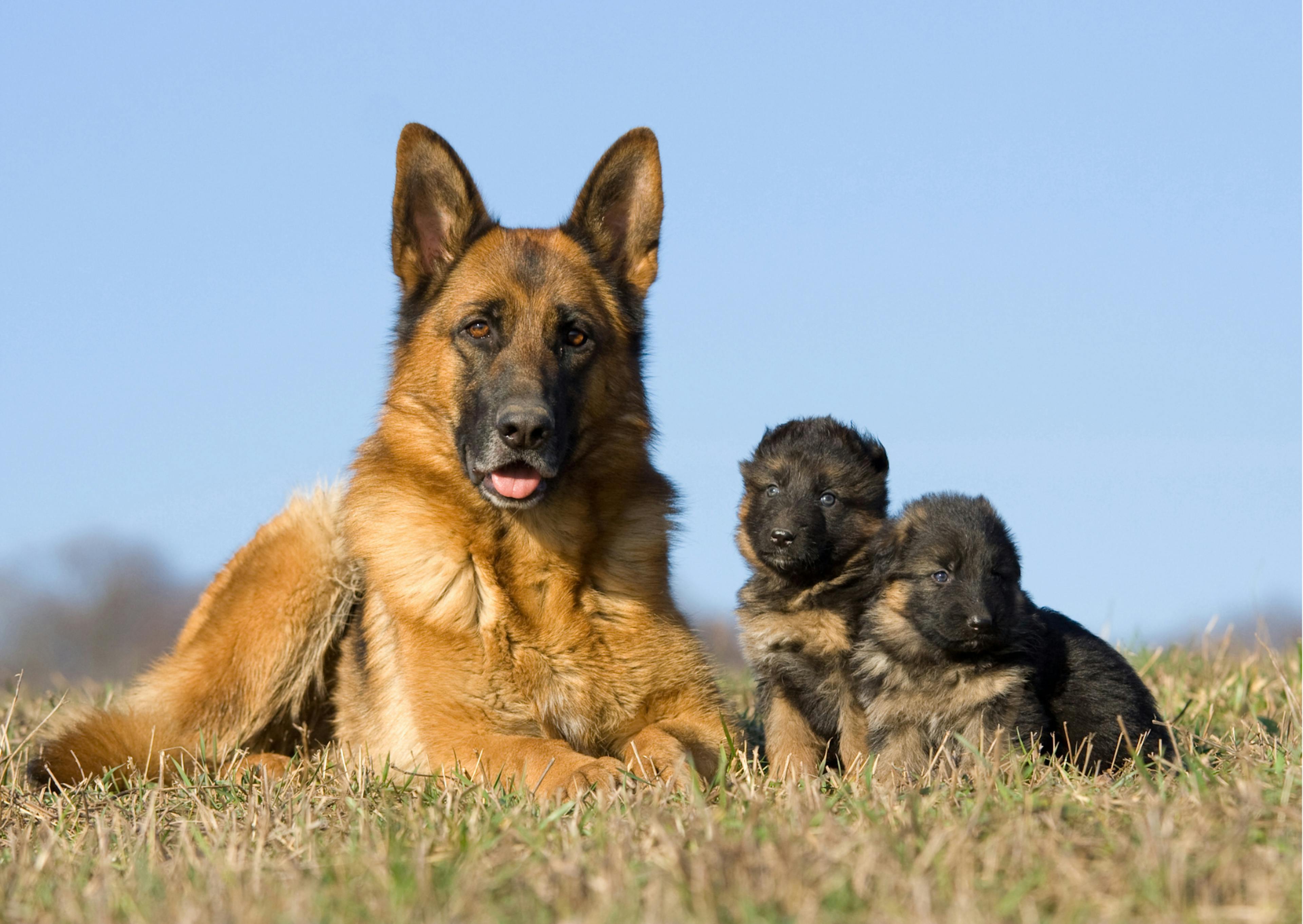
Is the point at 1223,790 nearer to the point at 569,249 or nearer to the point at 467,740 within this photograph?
the point at 467,740

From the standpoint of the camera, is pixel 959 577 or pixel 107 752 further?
pixel 107 752

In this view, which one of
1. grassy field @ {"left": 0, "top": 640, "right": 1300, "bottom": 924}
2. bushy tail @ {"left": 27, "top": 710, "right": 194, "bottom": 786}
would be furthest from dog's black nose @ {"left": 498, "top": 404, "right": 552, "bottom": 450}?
bushy tail @ {"left": 27, "top": 710, "right": 194, "bottom": 786}

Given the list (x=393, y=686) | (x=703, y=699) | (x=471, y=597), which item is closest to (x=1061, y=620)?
(x=703, y=699)

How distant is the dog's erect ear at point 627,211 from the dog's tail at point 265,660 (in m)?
1.93

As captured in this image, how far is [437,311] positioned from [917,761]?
2857 millimetres

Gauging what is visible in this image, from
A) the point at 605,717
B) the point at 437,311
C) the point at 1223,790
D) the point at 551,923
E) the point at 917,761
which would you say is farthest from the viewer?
the point at 437,311

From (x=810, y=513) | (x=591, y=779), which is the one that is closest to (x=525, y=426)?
(x=810, y=513)

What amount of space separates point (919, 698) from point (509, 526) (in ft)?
6.16

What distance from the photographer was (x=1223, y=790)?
3.49 metres

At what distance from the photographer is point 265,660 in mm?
6375

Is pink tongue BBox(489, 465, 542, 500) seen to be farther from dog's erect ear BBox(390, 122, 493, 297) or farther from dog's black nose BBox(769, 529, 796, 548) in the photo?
dog's erect ear BBox(390, 122, 493, 297)

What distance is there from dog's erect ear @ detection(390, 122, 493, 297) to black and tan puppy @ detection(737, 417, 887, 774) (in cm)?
177

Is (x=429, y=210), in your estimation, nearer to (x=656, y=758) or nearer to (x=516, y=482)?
(x=516, y=482)

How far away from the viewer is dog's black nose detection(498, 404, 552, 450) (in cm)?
496
